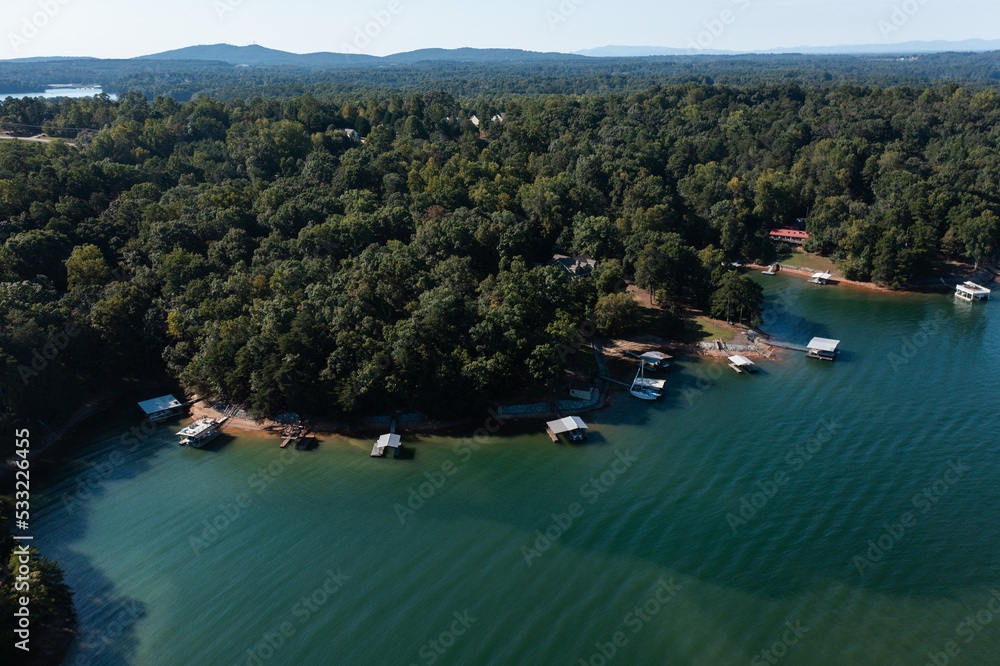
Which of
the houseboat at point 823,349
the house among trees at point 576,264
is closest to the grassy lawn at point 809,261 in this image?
the houseboat at point 823,349

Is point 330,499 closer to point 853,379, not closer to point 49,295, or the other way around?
point 49,295

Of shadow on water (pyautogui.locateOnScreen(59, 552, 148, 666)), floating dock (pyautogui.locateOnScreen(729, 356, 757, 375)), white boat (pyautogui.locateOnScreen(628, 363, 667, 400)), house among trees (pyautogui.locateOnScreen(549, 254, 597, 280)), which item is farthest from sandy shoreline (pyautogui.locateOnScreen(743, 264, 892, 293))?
shadow on water (pyautogui.locateOnScreen(59, 552, 148, 666))

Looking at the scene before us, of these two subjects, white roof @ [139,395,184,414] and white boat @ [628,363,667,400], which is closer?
white roof @ [139,395,184,414]

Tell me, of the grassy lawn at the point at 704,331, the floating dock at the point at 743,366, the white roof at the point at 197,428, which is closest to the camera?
the white roof at the point at 197,428

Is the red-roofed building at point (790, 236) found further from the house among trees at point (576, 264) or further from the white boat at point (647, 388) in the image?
the white boat at point (647, 388)

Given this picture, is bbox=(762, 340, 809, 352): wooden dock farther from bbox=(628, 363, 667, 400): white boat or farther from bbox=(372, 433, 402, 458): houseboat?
bbox=(372, 433, 402, 458): houseboat

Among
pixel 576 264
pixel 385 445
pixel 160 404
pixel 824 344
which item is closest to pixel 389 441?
pixel 385 445
